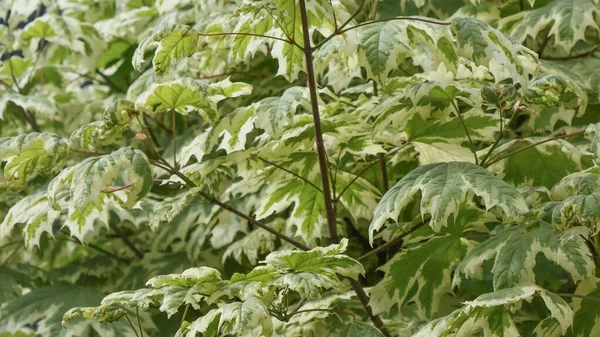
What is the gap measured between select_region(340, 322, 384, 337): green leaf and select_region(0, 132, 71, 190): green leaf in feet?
1.69

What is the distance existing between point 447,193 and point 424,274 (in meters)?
0.35

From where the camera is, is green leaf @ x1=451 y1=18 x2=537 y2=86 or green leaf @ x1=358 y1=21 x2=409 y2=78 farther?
green leaf @ x1=358 y1=21 x2=409 y2=78

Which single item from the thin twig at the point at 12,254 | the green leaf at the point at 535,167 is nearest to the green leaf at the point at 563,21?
the green leaf at the point at 535,167

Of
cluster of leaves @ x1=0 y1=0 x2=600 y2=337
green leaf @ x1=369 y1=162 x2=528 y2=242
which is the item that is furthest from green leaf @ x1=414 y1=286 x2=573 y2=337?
green leaf @ x1=369 y1=162 x2=528 y2=242

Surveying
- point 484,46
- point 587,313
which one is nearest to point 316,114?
point 484,46

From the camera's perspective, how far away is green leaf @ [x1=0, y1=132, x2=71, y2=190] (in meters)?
1.22

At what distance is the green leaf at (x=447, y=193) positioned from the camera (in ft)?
3.44

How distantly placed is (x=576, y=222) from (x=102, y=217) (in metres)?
0.93

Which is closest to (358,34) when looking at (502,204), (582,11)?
(502,204)

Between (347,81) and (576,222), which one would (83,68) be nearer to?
(347,81)

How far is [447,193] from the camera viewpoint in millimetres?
1069

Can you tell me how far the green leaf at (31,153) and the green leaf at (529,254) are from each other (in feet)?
2.18

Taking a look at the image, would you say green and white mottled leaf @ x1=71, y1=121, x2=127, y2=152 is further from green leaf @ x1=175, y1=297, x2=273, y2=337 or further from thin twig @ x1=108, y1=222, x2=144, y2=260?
thin twig @ x1=108, y1=222, x2=144, y2=260

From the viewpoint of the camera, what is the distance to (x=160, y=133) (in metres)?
2.23
